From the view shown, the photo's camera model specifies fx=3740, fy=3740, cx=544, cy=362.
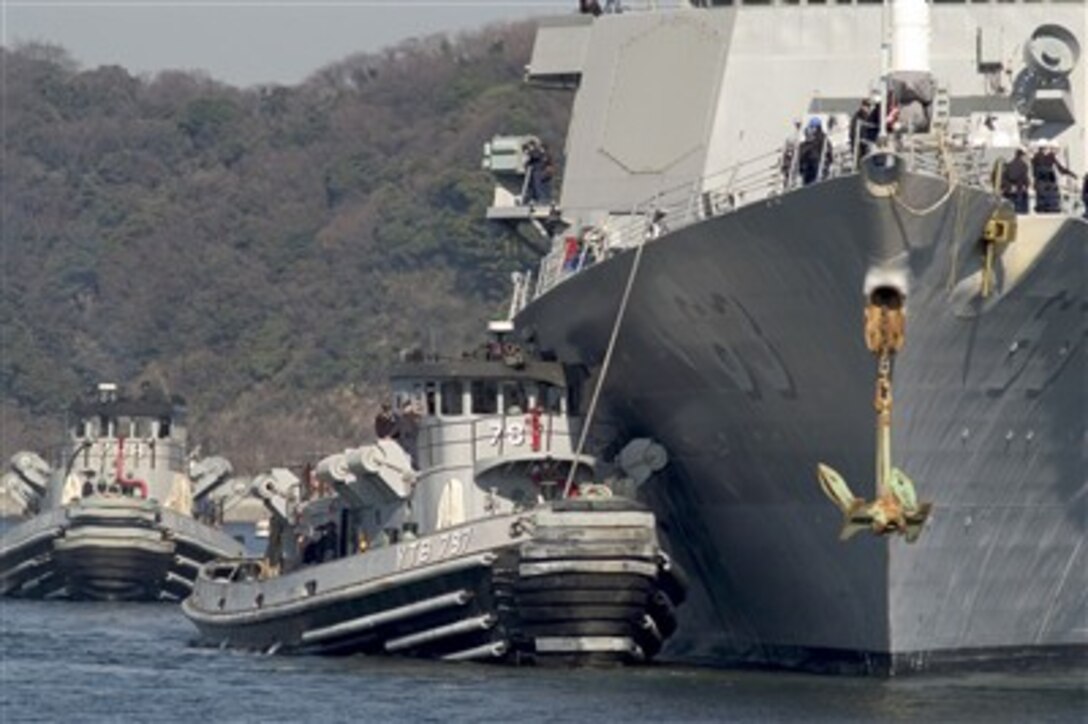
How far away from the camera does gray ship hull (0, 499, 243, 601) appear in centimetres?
7594

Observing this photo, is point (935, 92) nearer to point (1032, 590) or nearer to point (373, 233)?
point (1032, 590)

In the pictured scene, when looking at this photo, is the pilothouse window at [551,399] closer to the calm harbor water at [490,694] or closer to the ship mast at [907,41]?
the calm harbor water at [490,694]

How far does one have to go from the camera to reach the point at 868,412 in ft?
152

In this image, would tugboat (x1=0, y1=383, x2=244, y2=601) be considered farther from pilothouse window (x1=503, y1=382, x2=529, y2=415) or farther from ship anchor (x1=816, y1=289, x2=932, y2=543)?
ship anchor (x1=816, y1=289, x2=932, y2=543)

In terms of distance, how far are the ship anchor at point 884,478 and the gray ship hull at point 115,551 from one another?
105 feet

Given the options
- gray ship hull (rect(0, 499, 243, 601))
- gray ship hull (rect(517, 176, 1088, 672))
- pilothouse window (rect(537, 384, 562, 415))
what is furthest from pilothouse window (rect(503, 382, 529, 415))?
gray ship hull (rect(0, 499, 243, 601))

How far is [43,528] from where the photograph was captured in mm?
77250

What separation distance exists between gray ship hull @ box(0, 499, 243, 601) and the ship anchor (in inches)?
1259

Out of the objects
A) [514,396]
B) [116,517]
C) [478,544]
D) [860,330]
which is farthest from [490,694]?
[116,517]

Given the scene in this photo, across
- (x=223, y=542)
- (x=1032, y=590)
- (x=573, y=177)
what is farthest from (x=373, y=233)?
(x=1032, y=590)

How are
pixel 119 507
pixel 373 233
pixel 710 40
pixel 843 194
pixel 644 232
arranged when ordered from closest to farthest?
pixel 843 194, pixel 644 232, pixel 710 40, pixel 119 507, pixel 373 233

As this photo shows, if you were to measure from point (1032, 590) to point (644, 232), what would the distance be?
293 inches

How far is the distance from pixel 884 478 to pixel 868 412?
1.88m

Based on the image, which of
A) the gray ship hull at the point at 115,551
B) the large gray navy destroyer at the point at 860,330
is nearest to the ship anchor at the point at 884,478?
the large gray navy destroyer at the point at 860,330
